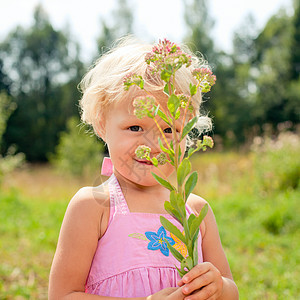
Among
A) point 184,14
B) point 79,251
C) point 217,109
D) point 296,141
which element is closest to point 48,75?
point 184,14

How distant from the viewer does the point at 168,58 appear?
801 millimetres

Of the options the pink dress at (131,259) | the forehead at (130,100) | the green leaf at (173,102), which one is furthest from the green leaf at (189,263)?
the forehead at (130,100)

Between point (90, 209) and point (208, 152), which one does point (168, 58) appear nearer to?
point (90, 209)

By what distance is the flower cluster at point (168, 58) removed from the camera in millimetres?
805

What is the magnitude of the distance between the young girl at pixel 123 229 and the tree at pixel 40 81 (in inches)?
852

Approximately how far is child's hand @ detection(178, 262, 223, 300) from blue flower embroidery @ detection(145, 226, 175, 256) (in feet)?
0.79

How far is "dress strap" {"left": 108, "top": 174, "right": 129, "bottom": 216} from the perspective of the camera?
4.15ft

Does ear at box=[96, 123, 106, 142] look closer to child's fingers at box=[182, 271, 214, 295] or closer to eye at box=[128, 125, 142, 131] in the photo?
eye at box=[128, 125, 142, 131]

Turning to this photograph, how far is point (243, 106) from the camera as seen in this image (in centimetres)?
2112

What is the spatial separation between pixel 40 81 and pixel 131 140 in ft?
81.0

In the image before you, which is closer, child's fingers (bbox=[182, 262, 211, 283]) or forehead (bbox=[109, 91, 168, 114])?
child's fingers (bbox=[182, 262, 211, 283])

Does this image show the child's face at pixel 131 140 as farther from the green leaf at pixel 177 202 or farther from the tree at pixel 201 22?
the tree at pixel 201 22

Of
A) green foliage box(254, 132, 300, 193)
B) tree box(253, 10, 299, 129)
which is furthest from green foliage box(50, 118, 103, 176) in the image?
tree box(253, 10, 299, 129)

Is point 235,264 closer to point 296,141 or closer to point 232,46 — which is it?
point 296,141
